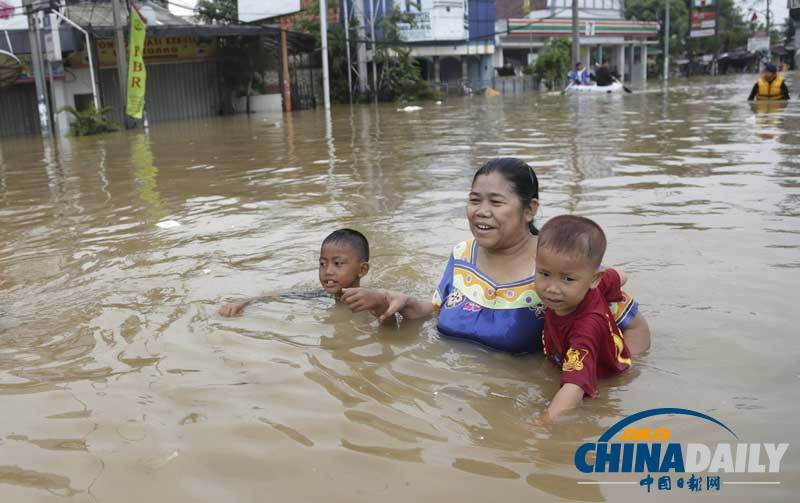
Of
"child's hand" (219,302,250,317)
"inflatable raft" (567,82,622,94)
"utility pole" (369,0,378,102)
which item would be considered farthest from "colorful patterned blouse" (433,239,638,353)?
"utility pole" (369,0,378,102)

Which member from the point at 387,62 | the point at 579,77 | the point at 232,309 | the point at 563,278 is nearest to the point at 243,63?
the point at 387,62

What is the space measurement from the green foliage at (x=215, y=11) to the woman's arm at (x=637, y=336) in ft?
107

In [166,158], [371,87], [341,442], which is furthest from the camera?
[371,87]

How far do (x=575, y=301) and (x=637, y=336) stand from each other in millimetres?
657

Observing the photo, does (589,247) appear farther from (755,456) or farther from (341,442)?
(341,442)

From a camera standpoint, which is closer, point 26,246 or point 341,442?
point 341,442

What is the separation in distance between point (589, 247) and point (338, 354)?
4.36ft

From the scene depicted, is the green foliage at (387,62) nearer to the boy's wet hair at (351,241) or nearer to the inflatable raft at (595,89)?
the inflatable raft at (595,89)

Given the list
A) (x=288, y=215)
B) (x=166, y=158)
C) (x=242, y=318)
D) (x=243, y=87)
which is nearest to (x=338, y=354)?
(x=242, y=318)

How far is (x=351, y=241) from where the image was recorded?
175 inches

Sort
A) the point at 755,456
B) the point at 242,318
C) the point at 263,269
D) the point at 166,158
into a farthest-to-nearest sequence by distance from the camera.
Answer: the point at 166,158, the point at 263,269, the point at 242,318, the point at 755,456

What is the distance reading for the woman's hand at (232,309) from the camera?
4289 mm

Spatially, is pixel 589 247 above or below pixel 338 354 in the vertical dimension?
above

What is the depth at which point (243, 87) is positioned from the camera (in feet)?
103
